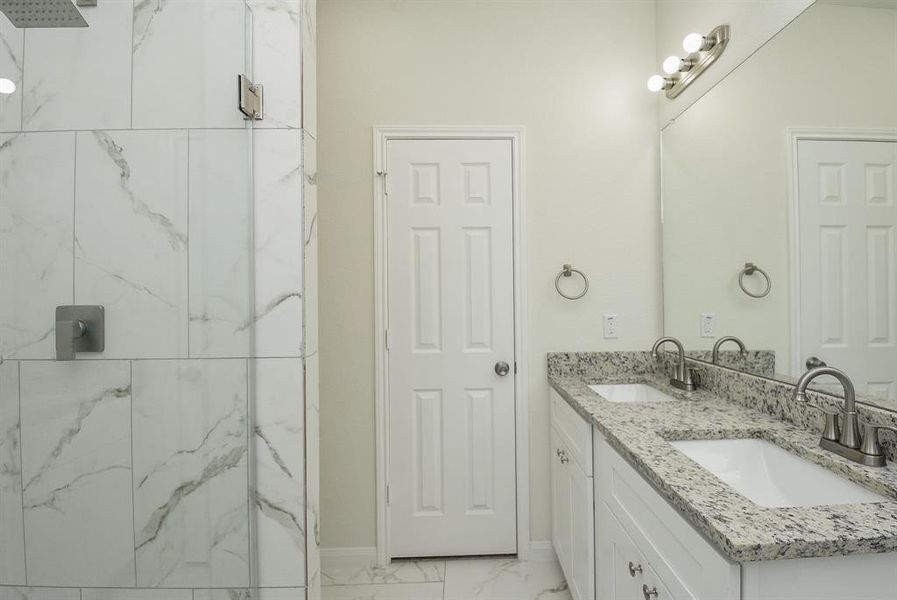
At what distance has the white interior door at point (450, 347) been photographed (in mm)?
2258

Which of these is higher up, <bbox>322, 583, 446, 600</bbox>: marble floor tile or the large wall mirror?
the large wall mirror

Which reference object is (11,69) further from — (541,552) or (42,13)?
(541,552)

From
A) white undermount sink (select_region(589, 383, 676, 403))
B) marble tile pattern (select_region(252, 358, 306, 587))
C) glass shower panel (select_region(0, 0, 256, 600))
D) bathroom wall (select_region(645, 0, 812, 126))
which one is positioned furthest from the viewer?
white undermount sink (select_region(589, 383, 676, 403))

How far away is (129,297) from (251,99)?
1.88 feet

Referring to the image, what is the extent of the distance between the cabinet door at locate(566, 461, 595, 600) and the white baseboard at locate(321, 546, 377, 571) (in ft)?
3.06

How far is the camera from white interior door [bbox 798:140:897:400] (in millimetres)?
1111

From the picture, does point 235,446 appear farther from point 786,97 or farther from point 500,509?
point 786,97

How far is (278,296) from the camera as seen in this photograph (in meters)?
1.25

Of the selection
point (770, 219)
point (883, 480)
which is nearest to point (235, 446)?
point (883, 480)

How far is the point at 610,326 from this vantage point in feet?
7.58

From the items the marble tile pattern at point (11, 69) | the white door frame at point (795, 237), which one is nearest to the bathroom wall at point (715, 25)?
the white door frame at point (795, 237)

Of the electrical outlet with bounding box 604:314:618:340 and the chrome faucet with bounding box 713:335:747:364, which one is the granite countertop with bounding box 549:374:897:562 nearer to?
the chrome faucet with bounding box 713:335:747:364

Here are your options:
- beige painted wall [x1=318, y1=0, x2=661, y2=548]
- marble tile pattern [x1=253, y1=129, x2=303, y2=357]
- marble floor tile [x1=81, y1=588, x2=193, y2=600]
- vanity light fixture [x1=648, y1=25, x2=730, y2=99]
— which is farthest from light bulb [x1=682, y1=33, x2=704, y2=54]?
marble floor tile [x1=81, y1=588, x2=193, y2=600]

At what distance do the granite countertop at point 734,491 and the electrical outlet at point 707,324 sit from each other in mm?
349
